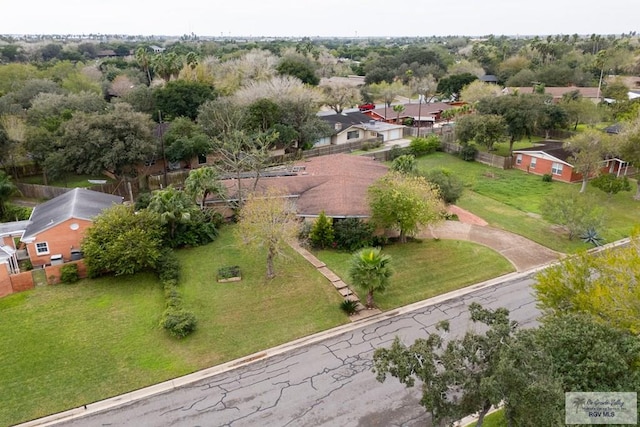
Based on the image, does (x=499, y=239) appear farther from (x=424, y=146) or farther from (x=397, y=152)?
(x=424, y=146)

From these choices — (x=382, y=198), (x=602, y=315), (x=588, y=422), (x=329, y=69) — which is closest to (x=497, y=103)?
(x=382, y=198)

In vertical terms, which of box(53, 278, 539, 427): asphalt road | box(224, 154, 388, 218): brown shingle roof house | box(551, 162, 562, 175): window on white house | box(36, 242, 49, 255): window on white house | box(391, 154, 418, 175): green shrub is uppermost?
box(391, 154, 418, 175): green shrub

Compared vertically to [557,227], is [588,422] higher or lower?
higher

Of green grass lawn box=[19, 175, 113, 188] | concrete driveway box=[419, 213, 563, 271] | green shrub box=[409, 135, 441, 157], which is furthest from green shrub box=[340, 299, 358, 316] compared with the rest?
green shrub box=[409, 135, 441, 157]

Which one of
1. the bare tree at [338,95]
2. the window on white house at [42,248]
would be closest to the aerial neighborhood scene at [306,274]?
the window on white house at [42,248]

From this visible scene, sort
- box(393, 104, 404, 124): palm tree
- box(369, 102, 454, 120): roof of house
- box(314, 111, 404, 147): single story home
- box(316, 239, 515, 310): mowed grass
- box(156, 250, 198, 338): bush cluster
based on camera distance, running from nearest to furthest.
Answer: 1. box(156, 250, 198, 338): bush cluster
2. box(316, 239, 515, 310): mowed grass
3. box(314, 111, 404, 147): single story home
4. box(393, 104, 404, 124): palm tree
5. box(369, 102, 454, 120): roof of house

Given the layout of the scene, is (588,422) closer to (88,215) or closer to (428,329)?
(428,329)

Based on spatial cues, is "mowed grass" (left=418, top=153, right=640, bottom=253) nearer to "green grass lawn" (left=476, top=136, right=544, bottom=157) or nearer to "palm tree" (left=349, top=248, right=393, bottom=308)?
"green grass lawn" (left=476, top=136, right=544, bottom=157)
